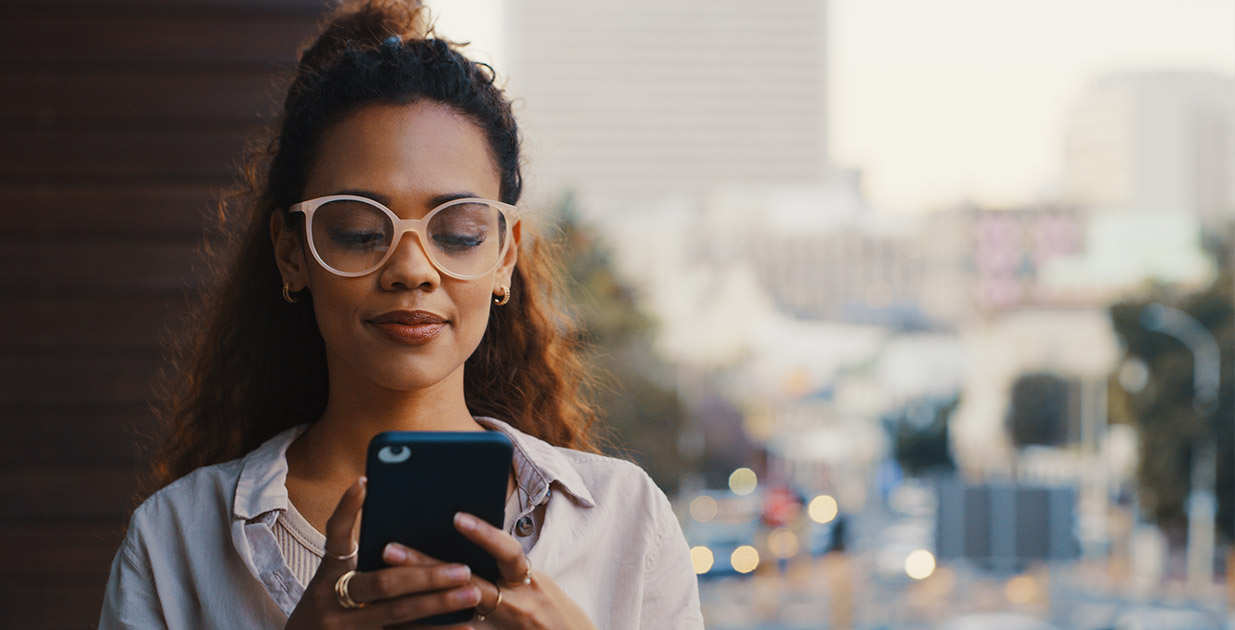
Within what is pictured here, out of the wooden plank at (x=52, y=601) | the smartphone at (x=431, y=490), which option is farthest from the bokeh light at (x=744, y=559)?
the smartphone at (x=431, y=490)

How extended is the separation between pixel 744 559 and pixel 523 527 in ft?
85.6

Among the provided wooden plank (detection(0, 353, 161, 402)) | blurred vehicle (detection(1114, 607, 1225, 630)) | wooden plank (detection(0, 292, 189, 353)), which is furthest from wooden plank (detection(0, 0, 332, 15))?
blurred vehicle (detection(1114, 607, 1225, 630))

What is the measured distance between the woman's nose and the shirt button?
0.89 ft

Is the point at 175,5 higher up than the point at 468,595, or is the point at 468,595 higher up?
the point at 175,5

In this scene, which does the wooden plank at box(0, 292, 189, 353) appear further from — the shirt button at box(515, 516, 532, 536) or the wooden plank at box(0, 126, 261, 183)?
the shirt button at box(515, 516, 532, 536)

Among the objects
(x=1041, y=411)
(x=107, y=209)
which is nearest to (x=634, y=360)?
(x=107, y=209)

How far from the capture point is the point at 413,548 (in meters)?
0.94

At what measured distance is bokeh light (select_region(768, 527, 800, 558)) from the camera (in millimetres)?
33188

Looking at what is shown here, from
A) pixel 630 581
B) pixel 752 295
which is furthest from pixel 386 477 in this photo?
pixel 752 295

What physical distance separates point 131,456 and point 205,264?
42 cm

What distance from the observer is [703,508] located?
3659cm

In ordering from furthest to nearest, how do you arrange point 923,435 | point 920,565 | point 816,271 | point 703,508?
1. point 816,271
2. point 923,435
3. point 703,508
4. point 920,565

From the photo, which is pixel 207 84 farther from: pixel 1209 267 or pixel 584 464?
pixel 1209 267

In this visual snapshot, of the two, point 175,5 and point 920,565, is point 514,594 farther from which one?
point 920,565
